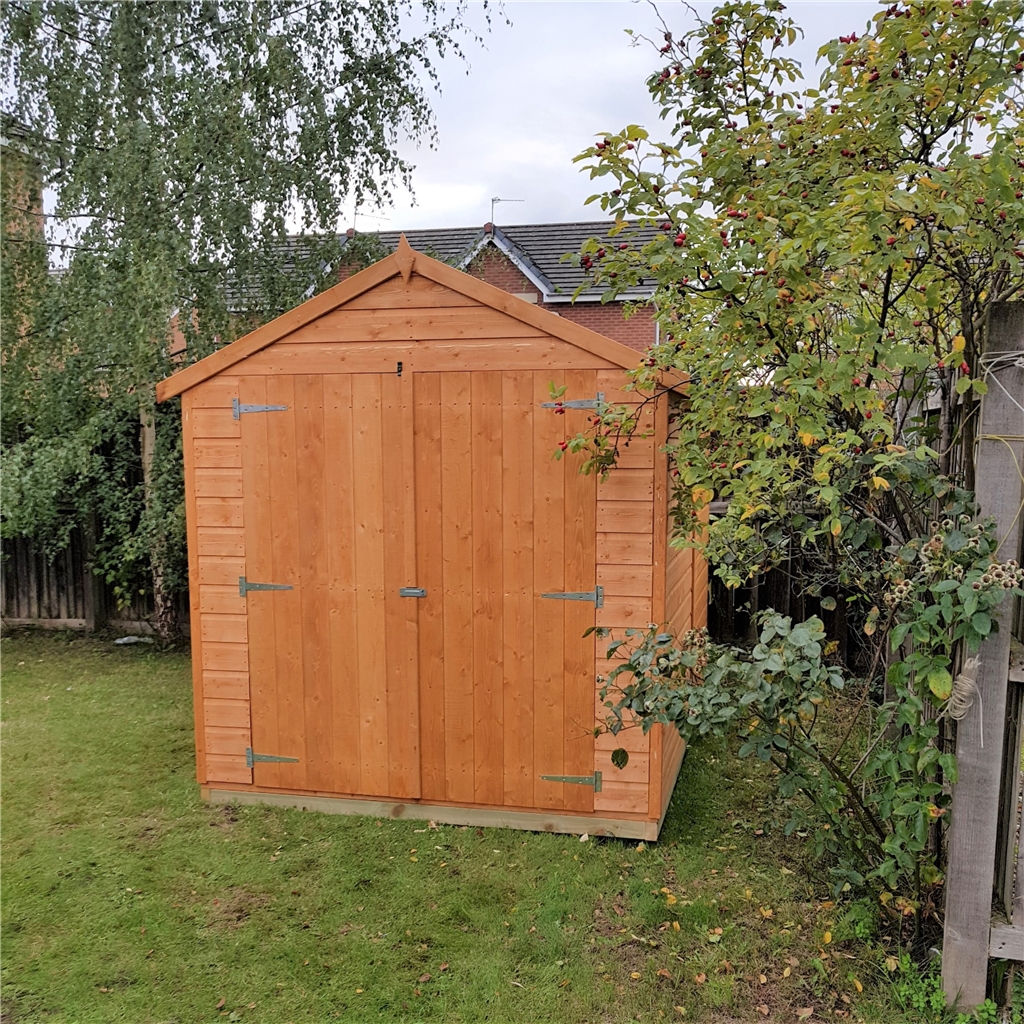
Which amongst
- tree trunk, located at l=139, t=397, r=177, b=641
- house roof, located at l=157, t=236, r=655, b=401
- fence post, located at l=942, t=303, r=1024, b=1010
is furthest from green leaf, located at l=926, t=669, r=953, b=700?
tree trunk, located at l=139, t=397, r=177, b=641

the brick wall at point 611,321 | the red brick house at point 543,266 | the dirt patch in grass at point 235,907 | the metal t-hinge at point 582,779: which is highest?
the red brick house at point 543,266

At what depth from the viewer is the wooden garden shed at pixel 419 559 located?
3949mm

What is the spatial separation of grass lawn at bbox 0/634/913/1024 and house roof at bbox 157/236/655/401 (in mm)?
2384

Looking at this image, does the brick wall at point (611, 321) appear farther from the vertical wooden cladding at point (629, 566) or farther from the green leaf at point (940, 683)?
the green leaf at point (940, 683)

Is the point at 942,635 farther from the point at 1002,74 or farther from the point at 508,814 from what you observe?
the point at 508,814

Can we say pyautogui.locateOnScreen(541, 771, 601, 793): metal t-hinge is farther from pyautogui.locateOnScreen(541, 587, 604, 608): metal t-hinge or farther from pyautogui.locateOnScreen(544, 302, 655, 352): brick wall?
pyautogui.locateOnScreen(544, 302, 655, 352): brick wall

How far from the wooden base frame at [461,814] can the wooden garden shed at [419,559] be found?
0.5 inches

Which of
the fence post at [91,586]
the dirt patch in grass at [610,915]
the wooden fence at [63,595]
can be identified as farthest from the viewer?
the wooden fence at [63,595]

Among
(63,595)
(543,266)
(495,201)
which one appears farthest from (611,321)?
(63,595)

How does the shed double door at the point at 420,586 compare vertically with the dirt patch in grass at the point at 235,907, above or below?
above

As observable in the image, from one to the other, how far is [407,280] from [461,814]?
2.81m

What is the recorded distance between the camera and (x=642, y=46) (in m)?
2.99

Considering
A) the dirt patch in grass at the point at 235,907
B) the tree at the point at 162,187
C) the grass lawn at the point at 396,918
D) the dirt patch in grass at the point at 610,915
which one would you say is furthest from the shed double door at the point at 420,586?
the tree at the point at 162,187

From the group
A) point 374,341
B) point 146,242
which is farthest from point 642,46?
point 146,242
